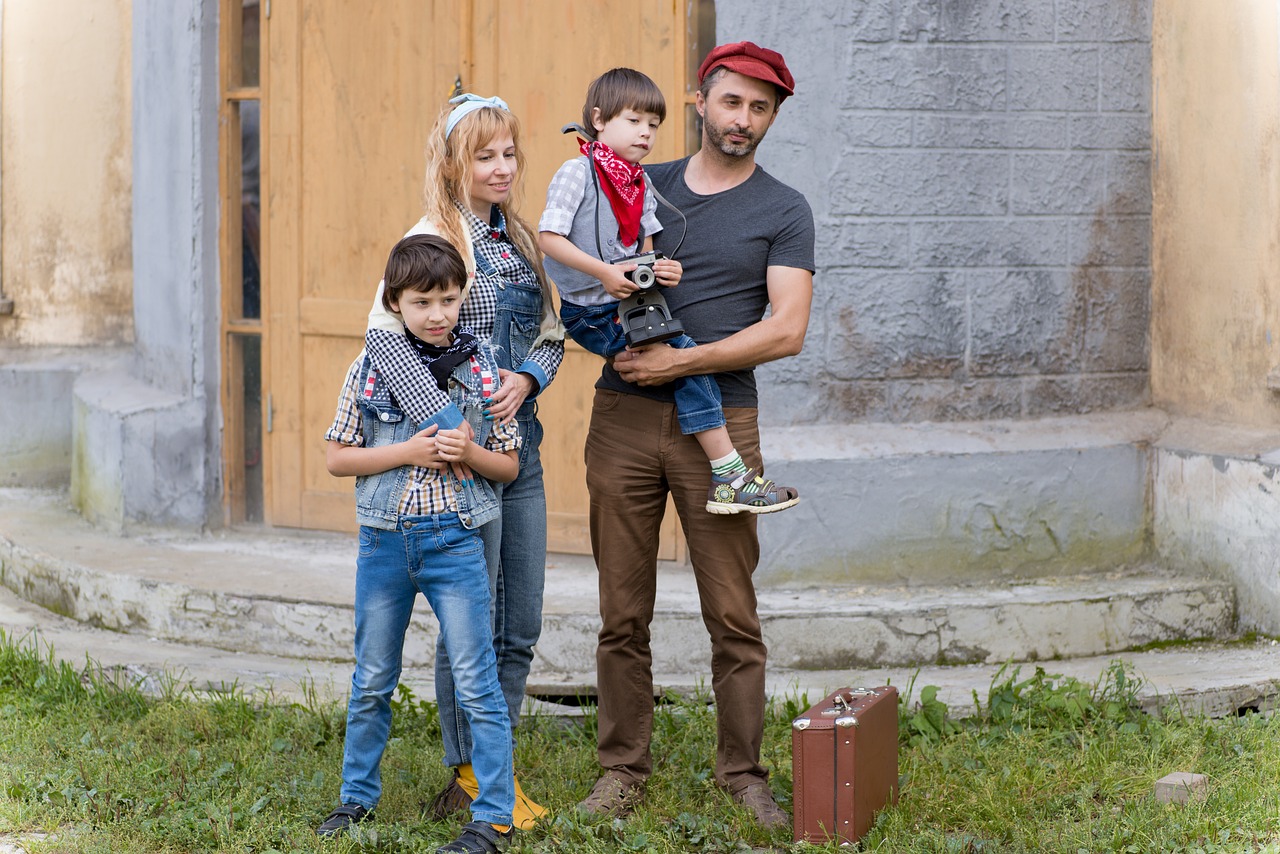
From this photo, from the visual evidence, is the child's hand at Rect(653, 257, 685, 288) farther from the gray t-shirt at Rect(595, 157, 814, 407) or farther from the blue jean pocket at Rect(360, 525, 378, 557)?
the blue jean pocket at Rect(360, 525, 378, 557)

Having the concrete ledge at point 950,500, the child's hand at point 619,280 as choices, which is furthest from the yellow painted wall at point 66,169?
→ the child's hand at point 619,280

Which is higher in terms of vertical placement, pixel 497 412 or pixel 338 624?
pixel 497 412

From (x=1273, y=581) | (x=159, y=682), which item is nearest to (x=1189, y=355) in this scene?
(x=1273, y=581)

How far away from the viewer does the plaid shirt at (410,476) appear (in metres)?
3.83

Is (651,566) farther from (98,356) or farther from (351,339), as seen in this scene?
(98,356)

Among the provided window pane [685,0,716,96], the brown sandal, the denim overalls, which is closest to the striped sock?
the brown sandal

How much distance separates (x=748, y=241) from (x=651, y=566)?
98 centimetres

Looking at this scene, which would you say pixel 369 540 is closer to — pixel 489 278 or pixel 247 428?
pixel 489 278

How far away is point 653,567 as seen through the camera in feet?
14.1

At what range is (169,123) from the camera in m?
6.74

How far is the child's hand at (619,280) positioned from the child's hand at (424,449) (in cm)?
59

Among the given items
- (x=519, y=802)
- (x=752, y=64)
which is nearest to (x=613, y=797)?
(x=519, y=802)

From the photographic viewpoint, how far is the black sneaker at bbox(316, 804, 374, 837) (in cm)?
397

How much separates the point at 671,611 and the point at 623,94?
2.13m
